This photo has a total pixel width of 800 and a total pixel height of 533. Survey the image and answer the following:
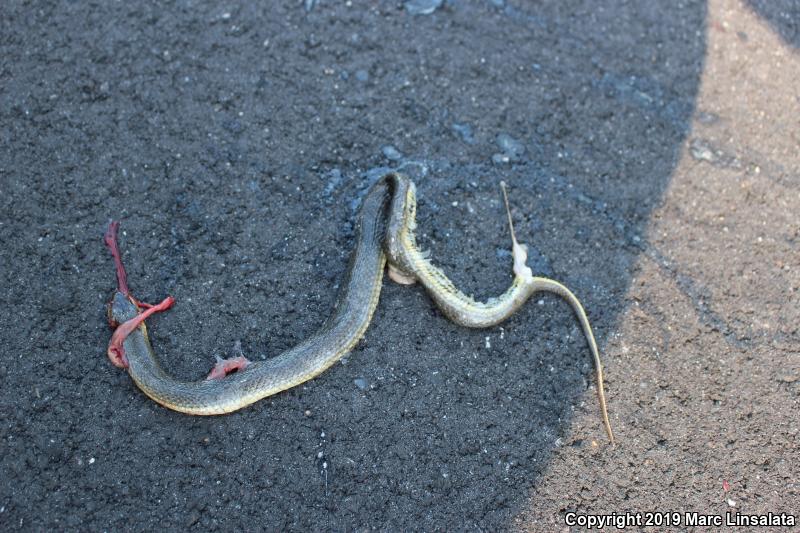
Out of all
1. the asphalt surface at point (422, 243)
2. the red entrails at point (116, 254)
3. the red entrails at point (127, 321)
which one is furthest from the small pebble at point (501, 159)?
the red entrails at point (116, 254)

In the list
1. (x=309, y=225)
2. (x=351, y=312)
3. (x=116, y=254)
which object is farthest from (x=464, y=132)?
(x=116, y=254)

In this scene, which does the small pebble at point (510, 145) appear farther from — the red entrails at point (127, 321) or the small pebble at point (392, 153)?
the red entrails at point (127, 321)

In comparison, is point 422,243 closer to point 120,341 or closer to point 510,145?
point 510,145

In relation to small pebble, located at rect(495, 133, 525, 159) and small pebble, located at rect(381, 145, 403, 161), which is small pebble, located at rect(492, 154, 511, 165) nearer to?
small pebble, located at rect(495, 133, 525, 159)

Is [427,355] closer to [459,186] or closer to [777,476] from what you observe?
[459,186]

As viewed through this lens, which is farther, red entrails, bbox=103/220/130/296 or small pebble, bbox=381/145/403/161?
small pebble, bbox=381/145/403/161

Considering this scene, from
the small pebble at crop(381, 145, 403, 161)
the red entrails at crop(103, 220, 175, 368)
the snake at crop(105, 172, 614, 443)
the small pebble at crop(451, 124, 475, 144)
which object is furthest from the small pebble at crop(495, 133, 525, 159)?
the red entrails at crop(103, 220, 175, 368)
